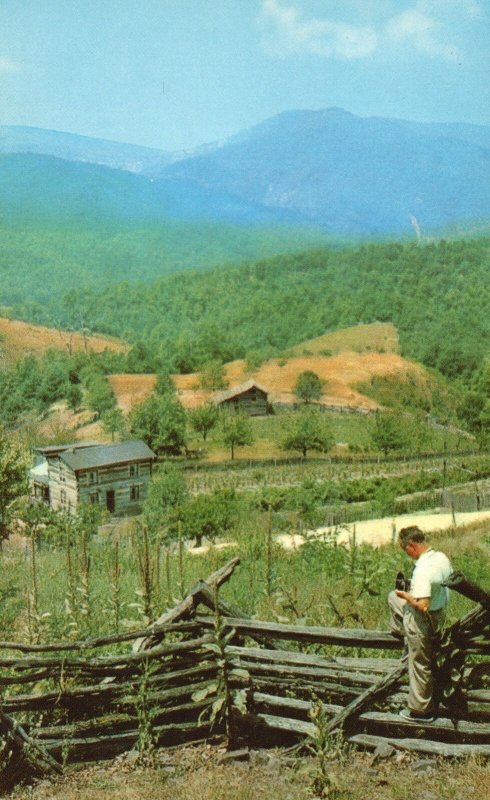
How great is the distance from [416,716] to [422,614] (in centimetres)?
82

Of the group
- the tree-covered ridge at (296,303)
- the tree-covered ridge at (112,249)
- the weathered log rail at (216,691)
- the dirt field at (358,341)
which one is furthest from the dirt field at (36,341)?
the weathered log rail at (216,691)

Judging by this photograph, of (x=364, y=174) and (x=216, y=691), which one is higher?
(x=364, y=174)

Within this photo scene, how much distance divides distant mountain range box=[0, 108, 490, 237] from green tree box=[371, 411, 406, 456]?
324 feet

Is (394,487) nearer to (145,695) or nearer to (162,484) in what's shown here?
(162,484)

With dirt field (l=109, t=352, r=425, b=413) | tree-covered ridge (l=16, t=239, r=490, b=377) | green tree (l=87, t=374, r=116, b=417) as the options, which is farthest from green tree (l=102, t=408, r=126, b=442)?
tree-covered ridge (l=16, t=239, r=490, b=377)

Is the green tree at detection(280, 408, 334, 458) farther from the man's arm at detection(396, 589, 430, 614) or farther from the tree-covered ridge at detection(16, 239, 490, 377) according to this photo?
the man's arm at detection(396, 589, 430, 614)

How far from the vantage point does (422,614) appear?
5.48 metres

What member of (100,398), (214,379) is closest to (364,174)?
(214,379)

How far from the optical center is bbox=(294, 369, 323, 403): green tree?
73750 mm

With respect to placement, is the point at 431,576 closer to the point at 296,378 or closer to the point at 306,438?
the point at 306,438

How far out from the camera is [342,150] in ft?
563

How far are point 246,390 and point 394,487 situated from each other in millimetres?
31650

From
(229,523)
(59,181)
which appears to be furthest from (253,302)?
(229,523)

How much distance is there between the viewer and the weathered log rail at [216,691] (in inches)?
219
